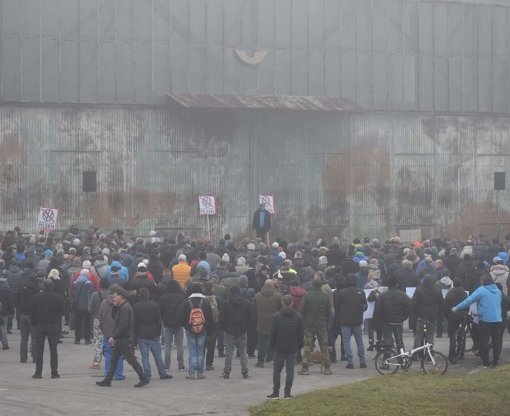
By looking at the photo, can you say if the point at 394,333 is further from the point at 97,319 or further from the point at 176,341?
the point at 97,319

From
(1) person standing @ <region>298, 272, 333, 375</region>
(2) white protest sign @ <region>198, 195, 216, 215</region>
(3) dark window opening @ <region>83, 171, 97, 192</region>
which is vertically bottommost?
(1) person standing @ <region>298, 272, 333, 375</region>

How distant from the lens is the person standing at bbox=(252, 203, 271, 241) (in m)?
47.2

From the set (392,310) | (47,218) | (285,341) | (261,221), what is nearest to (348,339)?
(392,310)

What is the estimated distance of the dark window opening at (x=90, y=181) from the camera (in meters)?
48.8

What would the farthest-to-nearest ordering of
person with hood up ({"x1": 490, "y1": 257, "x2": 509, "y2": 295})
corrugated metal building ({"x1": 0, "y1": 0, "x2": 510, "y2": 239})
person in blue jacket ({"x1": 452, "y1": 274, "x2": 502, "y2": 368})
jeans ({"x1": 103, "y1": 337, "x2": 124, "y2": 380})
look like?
1. corrugated metal building ({"x1": 0, "y1": 0, "x2": 510, "y2": 239})
2. person with hood up ({"x1": 490, "y1": 257, "x2": 509, "y2": 295})
3. person in blue jacket ({"x1": 452, "y1": 274, "x2": 502, "y2": 368})
4. jeans ({"x1": 103, "y1": 337, "x2": 124, "y2": 380})

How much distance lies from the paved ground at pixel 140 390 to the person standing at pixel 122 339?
0.24 meters

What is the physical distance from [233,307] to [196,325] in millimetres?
887

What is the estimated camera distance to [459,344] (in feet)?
82.4

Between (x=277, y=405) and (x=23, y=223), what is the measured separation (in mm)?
29619

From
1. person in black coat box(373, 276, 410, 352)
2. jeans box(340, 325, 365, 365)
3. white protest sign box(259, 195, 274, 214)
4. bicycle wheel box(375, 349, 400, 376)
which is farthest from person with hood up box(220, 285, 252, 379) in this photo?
white protest sign box(259, 195, 274, 214)

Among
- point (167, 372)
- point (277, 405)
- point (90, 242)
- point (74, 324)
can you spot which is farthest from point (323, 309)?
point (90, 242)

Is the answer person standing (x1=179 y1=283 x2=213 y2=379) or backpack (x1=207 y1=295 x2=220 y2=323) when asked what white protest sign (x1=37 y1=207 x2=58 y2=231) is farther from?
person standing (x1=179 y1=283 x2=213 y2=379)

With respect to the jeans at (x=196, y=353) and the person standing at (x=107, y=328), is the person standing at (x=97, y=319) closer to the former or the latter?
the person standing at (x=107, y=328)

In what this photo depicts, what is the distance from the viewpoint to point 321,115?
53.2 m
